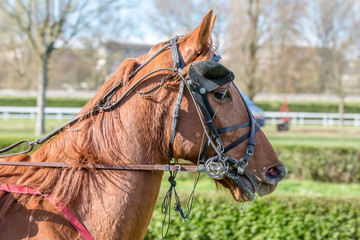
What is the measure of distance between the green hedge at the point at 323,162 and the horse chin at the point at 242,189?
807cm

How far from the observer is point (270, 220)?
5094 mm

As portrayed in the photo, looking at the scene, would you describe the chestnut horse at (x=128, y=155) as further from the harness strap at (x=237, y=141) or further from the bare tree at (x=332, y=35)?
the bare tree at (x=332, y=35)

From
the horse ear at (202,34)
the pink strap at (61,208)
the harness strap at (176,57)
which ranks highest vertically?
the horse ear at (202,34)

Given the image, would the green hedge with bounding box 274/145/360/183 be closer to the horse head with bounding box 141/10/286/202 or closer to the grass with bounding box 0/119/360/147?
the horse head with bounding box 141/10/286/202

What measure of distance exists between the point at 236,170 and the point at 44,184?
1.15 m

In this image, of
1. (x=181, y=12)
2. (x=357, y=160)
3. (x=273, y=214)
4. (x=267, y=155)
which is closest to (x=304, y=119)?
(x=181, y=12)

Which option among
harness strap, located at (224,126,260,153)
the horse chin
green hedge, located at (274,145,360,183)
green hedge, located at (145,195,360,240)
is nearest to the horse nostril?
the horse chin

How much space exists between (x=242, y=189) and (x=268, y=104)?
32.0 m

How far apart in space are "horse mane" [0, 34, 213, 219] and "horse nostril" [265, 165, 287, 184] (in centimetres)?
81

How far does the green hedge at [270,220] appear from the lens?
4980mm

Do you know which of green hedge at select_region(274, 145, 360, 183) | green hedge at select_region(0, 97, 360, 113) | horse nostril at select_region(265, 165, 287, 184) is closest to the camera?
horse nostril at select_region(265, 165, 287, 184)

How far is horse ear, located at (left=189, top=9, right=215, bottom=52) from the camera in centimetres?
222

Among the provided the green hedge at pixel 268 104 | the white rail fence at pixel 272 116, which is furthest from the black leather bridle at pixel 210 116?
the green hedge at pixel 268 104

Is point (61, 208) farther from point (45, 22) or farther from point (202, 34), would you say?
point (45, 22)
